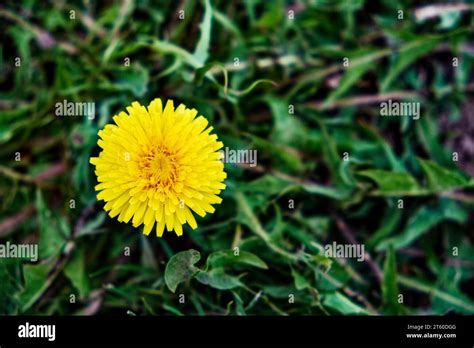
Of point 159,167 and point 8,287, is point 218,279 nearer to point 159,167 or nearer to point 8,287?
point 159,167

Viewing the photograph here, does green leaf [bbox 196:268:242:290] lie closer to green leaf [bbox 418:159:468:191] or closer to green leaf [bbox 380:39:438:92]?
green leaf [bbox 418:159:468:191]

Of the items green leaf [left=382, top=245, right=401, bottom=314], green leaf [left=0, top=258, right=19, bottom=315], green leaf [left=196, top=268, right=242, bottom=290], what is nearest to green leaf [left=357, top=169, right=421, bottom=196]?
green leaf [left=382, top=245, right=401, bottom=314]

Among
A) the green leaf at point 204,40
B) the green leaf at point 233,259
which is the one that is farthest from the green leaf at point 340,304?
the green leaf at point 204,40

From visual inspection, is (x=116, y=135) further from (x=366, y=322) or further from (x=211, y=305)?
(x=366, y=322)

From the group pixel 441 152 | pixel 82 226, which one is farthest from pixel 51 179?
pixel 441 152

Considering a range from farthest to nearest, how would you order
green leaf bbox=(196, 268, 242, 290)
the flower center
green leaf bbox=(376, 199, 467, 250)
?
green leaf bbox=(376, 199, 467, 250) → green leaf bbox=(196, 268, 242, 290) → the flower center
